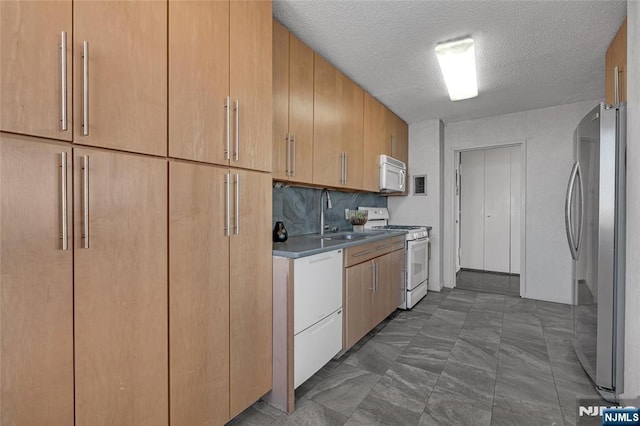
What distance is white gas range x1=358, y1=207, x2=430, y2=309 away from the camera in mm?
3311

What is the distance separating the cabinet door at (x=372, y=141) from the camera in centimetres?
312

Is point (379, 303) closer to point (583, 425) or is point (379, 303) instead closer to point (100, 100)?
point (583, 425)

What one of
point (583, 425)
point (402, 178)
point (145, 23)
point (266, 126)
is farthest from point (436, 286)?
point (145, 23)

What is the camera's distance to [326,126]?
2473mm

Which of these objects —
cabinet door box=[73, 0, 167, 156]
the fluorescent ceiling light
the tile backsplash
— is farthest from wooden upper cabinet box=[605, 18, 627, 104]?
cabinet door box=[73, 0, 167, 156]

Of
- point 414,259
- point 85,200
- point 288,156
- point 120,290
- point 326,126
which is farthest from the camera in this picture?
point 414,259

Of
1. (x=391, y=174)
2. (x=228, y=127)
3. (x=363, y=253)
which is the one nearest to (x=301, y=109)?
(x=228, y=127)

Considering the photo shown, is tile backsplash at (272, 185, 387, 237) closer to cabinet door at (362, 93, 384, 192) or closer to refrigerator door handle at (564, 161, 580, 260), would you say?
cabinet door at (362, 93, 384, 192)

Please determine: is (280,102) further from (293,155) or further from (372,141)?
(372,141)

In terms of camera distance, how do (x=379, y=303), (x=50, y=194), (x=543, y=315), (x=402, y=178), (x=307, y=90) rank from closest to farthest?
(x=50, y=194) → (x=307, y=90) → (x=379, y=303) → (x=543, y=315) → (x=402, y=178)

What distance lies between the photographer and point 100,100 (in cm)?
95

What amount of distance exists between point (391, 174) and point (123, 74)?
3.00 meters

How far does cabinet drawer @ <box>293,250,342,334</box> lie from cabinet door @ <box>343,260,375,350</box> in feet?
0.47

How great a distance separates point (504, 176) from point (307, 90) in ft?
14.6
